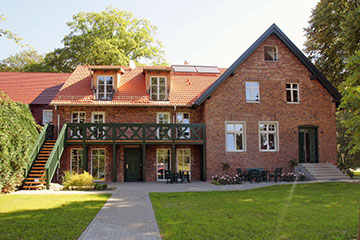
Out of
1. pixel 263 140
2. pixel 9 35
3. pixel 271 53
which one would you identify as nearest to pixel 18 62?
pixel 271 53

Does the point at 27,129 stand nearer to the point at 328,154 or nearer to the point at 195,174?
the point at 195,174

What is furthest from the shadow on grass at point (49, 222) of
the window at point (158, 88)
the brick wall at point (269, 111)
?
the window at point (158, 88)

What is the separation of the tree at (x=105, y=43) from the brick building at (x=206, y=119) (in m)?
8.74

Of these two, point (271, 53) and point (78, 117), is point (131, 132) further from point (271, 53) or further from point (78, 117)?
point (271, 53)

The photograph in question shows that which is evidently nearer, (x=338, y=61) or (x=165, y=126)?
(x=165, y=126)

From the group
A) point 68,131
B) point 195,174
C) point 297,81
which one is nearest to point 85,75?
point 68,131

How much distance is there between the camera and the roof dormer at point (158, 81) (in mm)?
19859

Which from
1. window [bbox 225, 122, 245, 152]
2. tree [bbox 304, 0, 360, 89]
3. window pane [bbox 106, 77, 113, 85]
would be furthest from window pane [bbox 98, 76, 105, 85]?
tree [bbox 304, 0, 360, 89]

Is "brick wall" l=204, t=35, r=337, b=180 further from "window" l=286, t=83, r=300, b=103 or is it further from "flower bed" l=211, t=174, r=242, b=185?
"flower bed" l=211, t=174, r=242, b=185

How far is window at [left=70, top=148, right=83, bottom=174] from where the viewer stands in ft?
61.1

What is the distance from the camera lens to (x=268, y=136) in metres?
19.3

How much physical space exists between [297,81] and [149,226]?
52.8ft

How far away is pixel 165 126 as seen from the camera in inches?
713

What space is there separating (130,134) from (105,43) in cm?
1274
